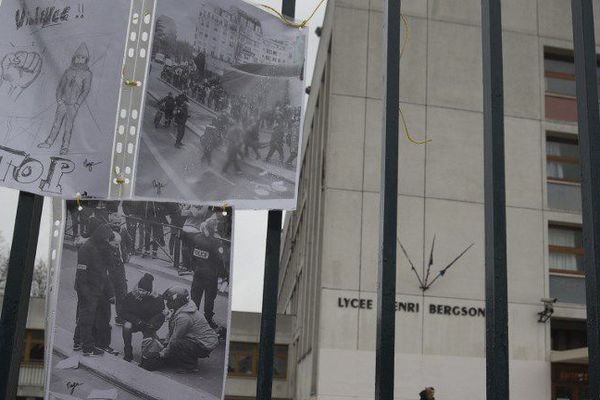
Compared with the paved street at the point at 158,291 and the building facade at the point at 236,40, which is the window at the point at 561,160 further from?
the paved street at the point at 158,291

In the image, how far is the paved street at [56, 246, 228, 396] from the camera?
397 cm

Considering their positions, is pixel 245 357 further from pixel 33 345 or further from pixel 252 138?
pixel 252 138

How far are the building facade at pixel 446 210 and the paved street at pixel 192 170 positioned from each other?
15.5 meters

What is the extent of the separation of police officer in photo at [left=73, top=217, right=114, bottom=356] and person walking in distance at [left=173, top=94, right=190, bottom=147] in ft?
2.19

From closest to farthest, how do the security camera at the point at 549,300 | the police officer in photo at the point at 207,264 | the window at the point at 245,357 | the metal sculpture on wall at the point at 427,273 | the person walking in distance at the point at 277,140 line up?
the police officer in photo at the point at 207,264 < the person walking in distance at the point at 277,140 < the metal sculpture on wall at the point at 427,273 < the security camera at the point at 549,300 < the window at the point at 245,357

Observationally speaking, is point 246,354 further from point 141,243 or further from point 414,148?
point 141,243

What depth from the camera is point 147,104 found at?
431 centimetres

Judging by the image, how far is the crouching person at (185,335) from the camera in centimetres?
401

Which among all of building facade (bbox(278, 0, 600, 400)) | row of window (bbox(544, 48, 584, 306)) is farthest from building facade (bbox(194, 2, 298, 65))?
row of window (bbox(544, 48, 584, 306))

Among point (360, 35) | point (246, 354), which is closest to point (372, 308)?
point (360, 35)

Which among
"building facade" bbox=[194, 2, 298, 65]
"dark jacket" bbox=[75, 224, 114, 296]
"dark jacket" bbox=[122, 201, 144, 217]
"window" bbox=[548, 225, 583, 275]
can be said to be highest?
"window" bbox=[548, 225, 583, 275]

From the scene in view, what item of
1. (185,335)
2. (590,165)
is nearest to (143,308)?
(185,335)

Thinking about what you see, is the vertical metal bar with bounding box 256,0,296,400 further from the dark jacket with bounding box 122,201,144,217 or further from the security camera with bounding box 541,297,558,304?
the security camera with bounding box 541,297,558,304

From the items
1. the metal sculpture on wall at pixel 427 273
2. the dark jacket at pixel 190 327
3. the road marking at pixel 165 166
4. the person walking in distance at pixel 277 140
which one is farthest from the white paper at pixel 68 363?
the metal sculpture on wall at pixel 427 273
